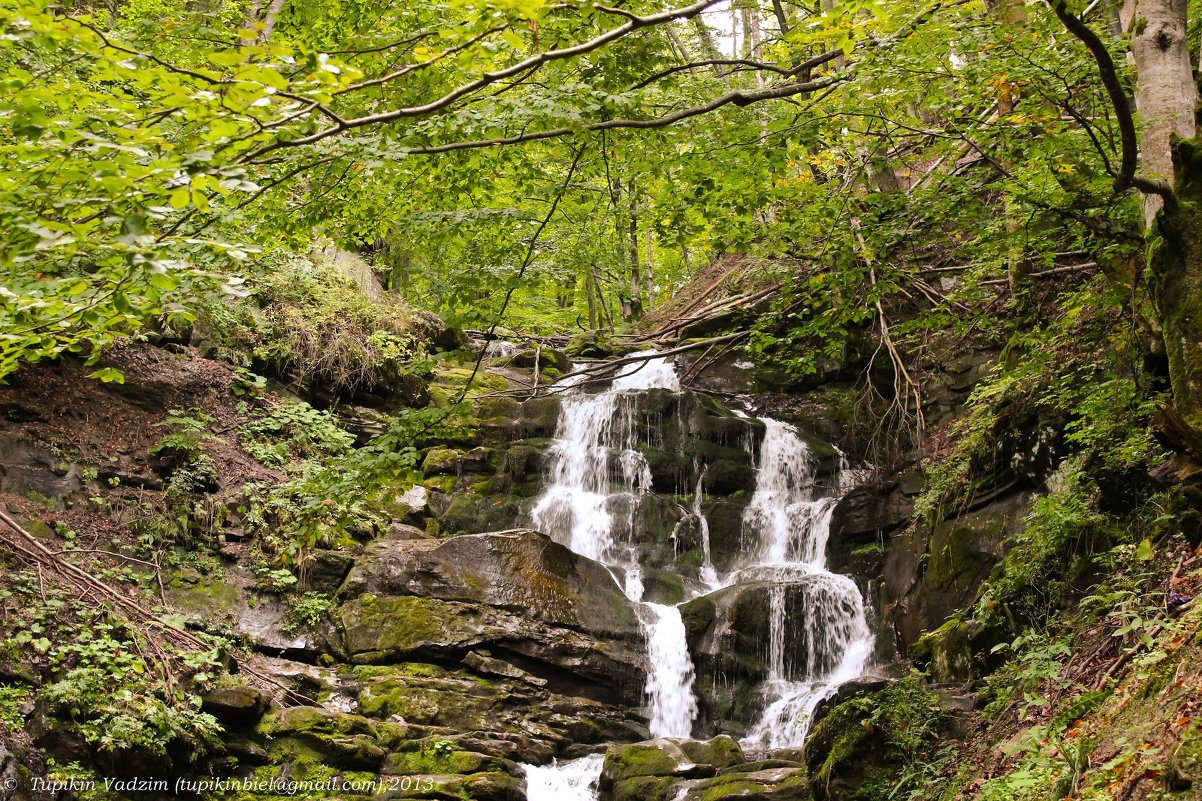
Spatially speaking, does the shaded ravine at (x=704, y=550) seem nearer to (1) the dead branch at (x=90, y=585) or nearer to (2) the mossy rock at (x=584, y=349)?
(2) the mossy rock at (x=584, y=349)

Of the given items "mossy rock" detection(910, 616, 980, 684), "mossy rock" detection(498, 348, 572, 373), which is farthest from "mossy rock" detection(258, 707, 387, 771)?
"mossy rock" detection(498, 348, 572, 373)

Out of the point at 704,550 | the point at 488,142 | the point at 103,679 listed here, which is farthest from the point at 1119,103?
the point at 704,550

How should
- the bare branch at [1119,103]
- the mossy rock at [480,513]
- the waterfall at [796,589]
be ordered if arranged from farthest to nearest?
the mossy rock at [480,513], the waterfall at [796,589], the bare branch at [1119,103]

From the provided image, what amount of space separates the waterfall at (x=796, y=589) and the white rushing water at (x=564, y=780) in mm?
2198

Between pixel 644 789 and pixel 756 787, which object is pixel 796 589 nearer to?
pixel 644 789

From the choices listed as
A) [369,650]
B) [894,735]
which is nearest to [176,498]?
[369,650]

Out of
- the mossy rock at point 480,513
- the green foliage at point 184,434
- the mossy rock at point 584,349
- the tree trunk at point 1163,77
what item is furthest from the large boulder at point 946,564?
the green foliage at point 184,434

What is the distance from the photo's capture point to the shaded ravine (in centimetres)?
1022

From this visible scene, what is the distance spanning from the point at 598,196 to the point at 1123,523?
17.5 feet

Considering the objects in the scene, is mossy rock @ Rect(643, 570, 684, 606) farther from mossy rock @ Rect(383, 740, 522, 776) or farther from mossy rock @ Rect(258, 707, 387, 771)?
mossy rock @ Rect(258, 707, 387, 771)

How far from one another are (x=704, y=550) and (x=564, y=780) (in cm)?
529

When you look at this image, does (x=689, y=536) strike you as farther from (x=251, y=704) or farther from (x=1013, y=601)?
(x=251, y=704)

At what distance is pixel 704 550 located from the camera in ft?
43.4

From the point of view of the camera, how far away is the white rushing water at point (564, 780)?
843cm
